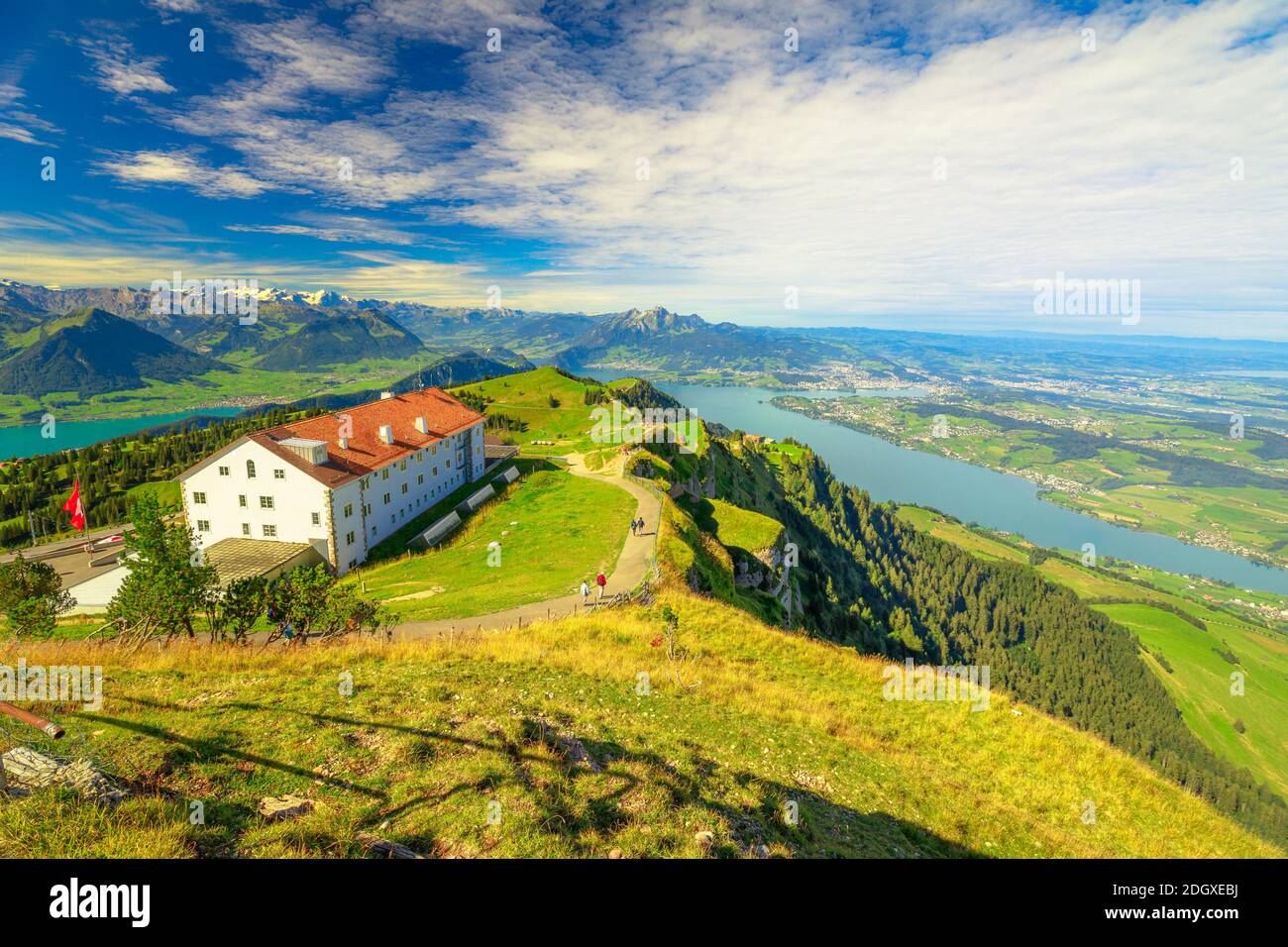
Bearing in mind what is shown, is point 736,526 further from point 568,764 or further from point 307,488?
point 568,764

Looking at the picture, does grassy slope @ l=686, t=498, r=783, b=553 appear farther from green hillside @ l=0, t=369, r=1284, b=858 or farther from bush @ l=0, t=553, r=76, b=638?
bush @ l=0, t=553, r=76, b=638

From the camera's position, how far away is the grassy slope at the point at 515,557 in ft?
118

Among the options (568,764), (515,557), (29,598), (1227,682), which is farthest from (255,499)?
(1227,682)

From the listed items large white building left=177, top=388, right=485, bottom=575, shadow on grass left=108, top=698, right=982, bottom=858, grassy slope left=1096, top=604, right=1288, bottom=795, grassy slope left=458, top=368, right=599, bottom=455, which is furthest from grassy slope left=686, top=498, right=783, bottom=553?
grassy slope left=1096, top=604, right=1288, bottom=795

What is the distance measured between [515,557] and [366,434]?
25957 millimetres

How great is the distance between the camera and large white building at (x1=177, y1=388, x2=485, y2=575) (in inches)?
1870

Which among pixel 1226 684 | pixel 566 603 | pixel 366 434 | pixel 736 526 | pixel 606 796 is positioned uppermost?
pixel 366 434

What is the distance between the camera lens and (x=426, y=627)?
30328 millimetres

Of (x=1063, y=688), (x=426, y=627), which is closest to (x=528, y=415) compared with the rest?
(x=426, y=627)

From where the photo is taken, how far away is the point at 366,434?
57.8 meters

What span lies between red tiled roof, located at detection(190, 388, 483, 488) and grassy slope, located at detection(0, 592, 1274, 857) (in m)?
32.7

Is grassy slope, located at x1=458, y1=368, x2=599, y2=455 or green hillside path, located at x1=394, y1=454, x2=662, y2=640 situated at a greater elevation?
grassy slope, located at x1=458, y1=368, x2=599, y2=455

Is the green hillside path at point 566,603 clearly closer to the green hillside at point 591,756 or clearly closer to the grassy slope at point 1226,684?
the green hillside at point 591,756

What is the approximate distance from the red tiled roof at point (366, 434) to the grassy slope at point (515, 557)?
1031cm
